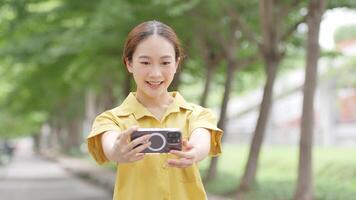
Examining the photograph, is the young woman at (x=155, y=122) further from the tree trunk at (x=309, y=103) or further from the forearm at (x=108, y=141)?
the tree trunk at (x=309, y=103)

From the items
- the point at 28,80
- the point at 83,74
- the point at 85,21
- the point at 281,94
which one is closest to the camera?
the point at 85,21

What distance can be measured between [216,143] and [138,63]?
0.43 m

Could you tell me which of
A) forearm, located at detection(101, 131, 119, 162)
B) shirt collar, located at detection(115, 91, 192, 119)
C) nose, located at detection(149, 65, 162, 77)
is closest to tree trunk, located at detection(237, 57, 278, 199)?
shirt collar, located at detection(115, 91, 192, 119)

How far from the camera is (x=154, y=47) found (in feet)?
9.68

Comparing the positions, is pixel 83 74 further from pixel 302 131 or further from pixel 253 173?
pixel 302 131

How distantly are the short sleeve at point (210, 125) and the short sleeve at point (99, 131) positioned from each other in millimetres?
294

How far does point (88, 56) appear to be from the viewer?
63.7 feet

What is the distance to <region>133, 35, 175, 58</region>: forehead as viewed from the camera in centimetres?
295

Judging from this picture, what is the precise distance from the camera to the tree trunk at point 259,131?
46.1 ft

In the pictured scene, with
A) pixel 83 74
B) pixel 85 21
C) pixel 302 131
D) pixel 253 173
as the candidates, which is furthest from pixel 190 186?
pixel 83 74

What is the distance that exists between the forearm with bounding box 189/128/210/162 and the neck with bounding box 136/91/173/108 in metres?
0.20

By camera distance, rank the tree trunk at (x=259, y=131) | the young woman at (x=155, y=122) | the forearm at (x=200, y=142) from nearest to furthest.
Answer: the forearm at (x=200, y=142) → the young woman at (x=155, y=122) → the tree trunk at (x=259, y=131)

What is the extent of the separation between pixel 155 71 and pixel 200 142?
32 centimetres

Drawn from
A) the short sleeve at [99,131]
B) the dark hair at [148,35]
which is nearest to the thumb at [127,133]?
the short sleeve at [99,131]
